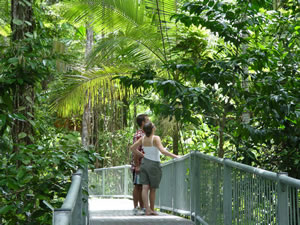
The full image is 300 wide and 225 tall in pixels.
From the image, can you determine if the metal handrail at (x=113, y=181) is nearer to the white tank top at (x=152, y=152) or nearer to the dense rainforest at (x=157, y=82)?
the dense rainforest at (x=157, y=82)

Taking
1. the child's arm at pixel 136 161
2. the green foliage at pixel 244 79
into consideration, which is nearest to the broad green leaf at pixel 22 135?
the green foliage at pixel 244 79

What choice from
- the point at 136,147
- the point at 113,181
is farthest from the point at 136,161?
the point at 113,181

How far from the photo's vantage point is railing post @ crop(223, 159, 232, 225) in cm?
646

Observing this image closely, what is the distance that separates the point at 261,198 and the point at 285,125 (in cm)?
263

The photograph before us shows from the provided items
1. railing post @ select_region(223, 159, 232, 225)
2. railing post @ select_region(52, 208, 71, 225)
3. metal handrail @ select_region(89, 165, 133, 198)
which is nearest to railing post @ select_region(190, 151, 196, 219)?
railing post @ select_region(223, 159, 232, 225)

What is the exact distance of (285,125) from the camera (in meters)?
7.57

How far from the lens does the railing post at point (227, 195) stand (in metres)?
6.46

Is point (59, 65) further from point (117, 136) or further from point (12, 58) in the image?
point (117, 136)

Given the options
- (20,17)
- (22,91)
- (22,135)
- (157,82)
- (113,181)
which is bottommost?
(113,181)

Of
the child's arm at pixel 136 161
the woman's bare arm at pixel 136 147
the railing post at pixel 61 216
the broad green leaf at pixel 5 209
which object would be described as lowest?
the broad green leaf at pixel 5 209

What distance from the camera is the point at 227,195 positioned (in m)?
6.54

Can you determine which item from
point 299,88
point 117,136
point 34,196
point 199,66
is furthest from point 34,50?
point 117,136

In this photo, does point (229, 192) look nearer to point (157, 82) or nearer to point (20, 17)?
point (157, 82)

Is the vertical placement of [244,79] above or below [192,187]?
above
